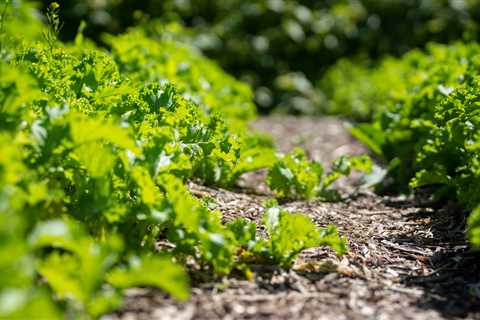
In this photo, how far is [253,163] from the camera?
4.07m

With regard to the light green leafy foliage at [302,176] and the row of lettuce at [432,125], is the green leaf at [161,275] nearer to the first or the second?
the row of lettuce at [432,125]

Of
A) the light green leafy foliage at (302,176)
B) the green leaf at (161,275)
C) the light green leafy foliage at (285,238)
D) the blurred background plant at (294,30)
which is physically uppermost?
the blurred background plant at (294,30)

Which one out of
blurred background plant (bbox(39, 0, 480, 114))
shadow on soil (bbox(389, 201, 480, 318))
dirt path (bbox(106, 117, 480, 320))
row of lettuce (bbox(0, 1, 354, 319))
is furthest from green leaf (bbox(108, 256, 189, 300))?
blurred background plant (bbox(39, 0, 480, 114))

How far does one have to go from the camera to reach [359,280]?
2719 millimetres

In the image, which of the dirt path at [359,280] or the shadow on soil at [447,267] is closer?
the dirt path at [359,280]

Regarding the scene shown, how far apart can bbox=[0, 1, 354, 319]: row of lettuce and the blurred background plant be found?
559 cm

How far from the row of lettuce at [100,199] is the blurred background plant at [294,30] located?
18.3 feet

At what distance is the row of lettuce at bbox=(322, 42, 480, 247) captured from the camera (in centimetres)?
331

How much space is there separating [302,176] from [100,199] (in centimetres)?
186

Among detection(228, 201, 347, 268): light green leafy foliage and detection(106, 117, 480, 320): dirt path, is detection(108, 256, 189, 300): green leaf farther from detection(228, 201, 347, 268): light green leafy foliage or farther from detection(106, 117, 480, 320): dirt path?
detection(228, 201, 347, 268): light green leafy foliage

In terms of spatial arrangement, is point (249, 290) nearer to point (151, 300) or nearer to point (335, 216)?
point (151, 300)

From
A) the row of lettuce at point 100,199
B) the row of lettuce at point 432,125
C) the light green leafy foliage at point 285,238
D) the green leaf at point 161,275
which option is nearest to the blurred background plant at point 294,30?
the row of lettuce at point 432,125

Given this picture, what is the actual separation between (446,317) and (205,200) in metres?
1.15

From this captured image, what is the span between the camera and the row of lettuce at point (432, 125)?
10.9 ft
